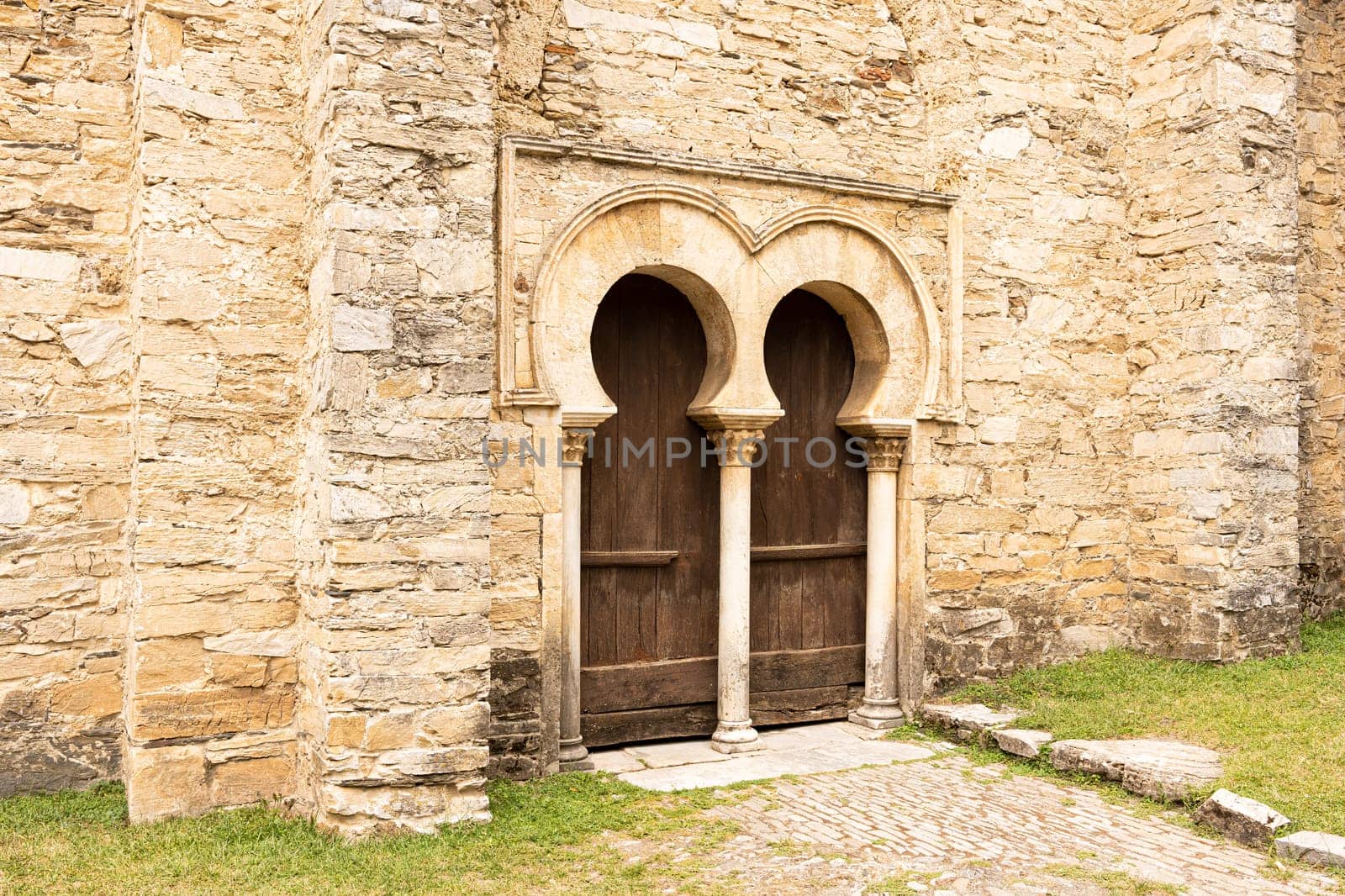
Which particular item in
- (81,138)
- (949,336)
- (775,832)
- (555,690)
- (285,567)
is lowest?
(775,832)

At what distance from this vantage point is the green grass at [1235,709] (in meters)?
4.99

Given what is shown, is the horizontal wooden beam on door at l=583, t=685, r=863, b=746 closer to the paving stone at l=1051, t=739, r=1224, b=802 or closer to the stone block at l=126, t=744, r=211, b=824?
the paving stone at l=1051, t=739, r=1224, b=802

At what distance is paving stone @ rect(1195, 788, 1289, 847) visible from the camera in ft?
15.0

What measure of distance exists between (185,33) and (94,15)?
581 mm

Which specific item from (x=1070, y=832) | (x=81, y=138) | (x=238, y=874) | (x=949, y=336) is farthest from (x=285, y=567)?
(x=949, y=336)

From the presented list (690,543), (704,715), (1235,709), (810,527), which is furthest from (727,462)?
(1235,709)

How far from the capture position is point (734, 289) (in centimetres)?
624

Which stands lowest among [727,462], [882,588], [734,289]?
[882,588]

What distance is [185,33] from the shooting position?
4.95m

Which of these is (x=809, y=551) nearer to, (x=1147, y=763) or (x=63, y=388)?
(x=1147, y=763)

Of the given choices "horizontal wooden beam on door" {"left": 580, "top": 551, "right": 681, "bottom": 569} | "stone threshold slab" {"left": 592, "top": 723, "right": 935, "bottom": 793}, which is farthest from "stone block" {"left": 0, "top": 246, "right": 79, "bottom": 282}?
"stone threshold slab" {"left": 592, "top": 723, "right": 935, "bottom": 793}

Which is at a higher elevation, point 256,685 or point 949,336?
point 949,336

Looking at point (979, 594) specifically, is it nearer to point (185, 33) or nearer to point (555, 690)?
point (555, 690)

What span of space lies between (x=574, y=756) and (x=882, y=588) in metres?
2.28
